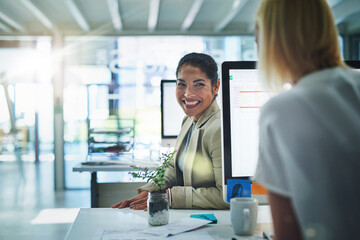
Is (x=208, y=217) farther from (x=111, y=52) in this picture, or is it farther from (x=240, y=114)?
(x=111, y=52)

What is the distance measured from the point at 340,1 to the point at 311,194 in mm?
5845

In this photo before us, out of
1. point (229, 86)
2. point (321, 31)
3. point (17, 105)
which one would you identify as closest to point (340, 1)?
point (229, 86)

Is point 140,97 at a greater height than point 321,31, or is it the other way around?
point 140,97

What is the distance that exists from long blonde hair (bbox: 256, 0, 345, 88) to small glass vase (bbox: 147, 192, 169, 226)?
24.5 inches

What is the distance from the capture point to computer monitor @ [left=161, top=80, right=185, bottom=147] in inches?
117

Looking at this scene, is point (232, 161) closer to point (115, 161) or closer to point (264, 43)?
point (264, 43)

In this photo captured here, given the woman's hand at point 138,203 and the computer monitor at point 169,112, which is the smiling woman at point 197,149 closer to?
the woman's hand at point 138,203

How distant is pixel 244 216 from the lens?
1.00 m

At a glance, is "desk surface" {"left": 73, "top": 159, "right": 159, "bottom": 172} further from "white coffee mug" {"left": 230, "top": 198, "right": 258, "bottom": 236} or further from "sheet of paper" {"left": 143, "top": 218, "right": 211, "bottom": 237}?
"white coffee mug" {"left": 230, "top": 198, "right": 258, "bottom": 236}

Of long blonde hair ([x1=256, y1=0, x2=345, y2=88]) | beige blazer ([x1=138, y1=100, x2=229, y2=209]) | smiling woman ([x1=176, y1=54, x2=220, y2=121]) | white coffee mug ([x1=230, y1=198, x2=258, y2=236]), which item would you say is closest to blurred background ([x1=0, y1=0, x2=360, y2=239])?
smiling woman ([x1=176, y1=54, x2=220, y2=121])

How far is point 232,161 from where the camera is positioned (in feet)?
3.79

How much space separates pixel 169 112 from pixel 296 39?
238cm

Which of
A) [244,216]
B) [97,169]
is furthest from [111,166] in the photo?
[244,216]

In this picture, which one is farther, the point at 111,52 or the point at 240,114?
the point at 111,52
